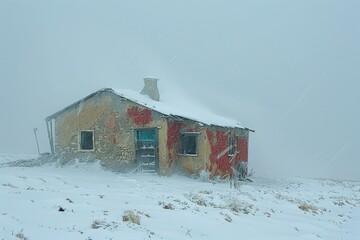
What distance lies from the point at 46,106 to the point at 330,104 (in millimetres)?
94894

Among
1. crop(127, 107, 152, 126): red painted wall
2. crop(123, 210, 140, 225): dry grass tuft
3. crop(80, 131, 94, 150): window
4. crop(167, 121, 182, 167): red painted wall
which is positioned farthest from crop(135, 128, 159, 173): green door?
crop(123, 210, 140, 225): dry grass tuft

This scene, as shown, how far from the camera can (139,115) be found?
80.5ft

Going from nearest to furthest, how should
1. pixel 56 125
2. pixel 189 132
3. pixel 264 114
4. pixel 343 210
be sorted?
pixel 343 210 → pixel 189 132 → pixel 56 125 → pixel 264 114

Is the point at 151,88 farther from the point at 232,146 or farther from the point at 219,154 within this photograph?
the point at 219,154

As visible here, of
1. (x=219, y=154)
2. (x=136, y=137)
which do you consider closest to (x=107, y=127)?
(x=136, y=137)

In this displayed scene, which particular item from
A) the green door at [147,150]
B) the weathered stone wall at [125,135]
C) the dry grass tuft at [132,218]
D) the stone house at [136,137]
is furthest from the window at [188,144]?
the dry grass tuft at [132,218]

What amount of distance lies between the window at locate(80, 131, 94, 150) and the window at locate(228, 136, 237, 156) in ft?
31.1

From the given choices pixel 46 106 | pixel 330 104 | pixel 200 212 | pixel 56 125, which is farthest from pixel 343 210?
pixel 330 104

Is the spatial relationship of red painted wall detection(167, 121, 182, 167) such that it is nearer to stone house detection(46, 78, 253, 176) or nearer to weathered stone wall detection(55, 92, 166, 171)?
stone house detection(46, 78, 253, 176)

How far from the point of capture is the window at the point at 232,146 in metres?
28.6

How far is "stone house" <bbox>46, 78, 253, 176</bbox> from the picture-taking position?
24.1 meters

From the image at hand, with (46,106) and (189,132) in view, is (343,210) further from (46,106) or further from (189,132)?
(46,106)

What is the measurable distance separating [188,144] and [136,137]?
10.9ft

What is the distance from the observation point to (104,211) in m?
9.33
